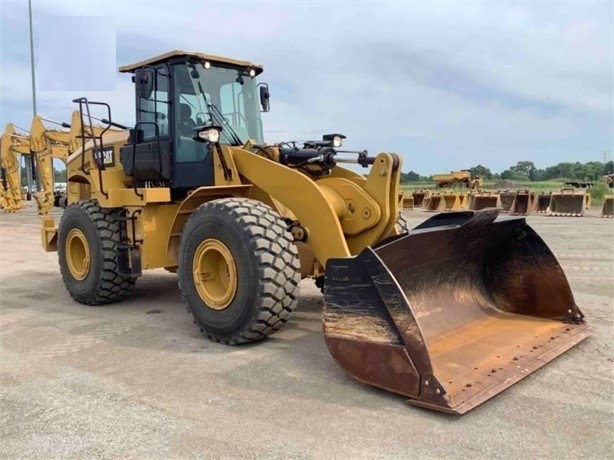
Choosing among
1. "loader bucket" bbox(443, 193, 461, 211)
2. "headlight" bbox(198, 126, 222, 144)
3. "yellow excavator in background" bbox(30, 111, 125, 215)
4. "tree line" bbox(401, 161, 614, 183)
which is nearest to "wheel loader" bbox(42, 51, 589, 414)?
"headlight" bbox(198, 126, 222, 144)

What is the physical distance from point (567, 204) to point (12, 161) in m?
24.5

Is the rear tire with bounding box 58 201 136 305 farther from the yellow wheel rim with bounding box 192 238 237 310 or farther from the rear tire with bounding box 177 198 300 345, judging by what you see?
the yellow wheel rim with bounding box 192 238 237 310

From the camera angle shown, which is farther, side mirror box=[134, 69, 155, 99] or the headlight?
side mirror box=[134, 69, 155, 99]

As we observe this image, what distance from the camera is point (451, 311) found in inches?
191

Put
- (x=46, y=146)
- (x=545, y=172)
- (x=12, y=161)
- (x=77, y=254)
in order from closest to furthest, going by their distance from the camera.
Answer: (x=77, y=254) < (x=46, y=146) < (x=12, y=161) < (x=545, y=172)

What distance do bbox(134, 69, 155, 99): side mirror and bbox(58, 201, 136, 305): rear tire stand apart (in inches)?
62.0

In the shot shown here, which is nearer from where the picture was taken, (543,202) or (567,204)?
(567,204)

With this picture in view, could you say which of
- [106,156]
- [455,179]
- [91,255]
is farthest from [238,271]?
[455,179]

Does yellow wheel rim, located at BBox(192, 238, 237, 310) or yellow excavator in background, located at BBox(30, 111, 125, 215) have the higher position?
yellow excavator in background, located at BBox(30, 111, 125, 215)

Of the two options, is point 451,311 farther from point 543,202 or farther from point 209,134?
point 543,202

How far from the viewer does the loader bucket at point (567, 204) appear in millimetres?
20328

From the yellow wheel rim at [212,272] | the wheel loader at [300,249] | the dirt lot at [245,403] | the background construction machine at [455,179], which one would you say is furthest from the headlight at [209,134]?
the background construction machine at [455,179]

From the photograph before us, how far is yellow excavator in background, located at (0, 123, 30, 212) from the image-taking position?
2577 cm

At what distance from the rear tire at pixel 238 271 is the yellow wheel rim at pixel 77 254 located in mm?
2230
